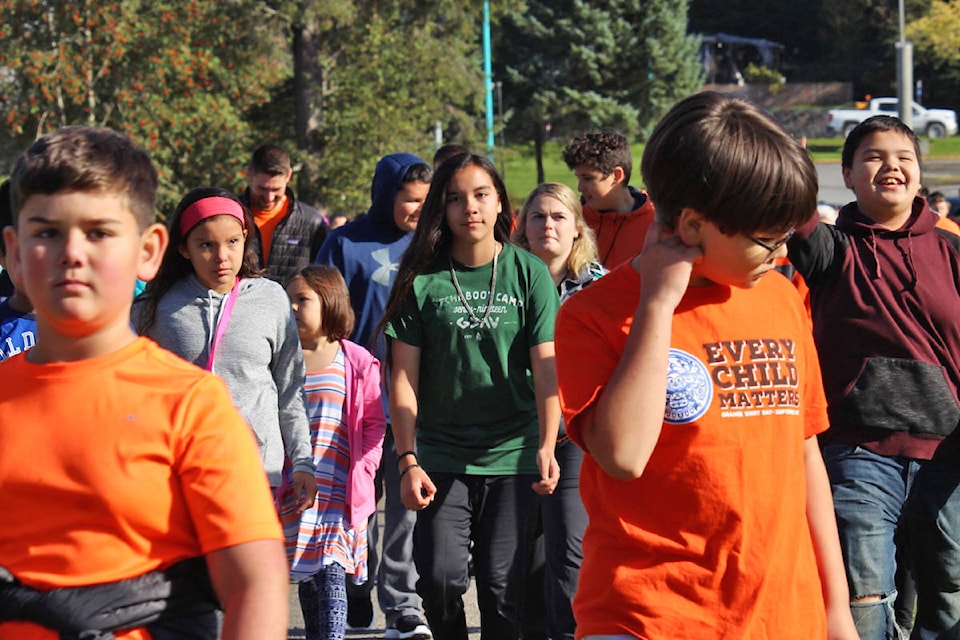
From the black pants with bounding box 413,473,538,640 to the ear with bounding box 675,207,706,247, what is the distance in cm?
232

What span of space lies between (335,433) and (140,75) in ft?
49.3

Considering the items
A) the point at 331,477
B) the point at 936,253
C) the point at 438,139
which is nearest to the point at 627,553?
the point at 936,253

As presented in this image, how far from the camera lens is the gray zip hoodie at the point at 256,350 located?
15.8 feet

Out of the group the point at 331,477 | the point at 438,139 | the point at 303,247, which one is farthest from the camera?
Result: the point at 438,139

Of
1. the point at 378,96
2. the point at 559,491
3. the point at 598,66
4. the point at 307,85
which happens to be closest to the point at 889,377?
the point at 559,491

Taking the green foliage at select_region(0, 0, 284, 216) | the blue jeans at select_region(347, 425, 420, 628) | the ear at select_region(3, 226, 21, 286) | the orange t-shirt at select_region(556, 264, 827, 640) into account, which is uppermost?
the green foliage at select_region(0, 0, 284, 216)

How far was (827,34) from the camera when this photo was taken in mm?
82250

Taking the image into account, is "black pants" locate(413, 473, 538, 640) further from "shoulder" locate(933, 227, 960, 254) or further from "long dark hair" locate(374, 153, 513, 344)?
"shoulder" locate(933, 227, 960, 254)

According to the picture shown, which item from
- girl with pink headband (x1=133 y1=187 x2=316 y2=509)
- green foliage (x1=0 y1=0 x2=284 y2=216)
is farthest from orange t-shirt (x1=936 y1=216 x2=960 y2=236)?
green foliage (x1=0 y1=0 x2=284 y2=216)

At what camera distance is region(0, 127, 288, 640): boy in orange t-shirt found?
2148mm

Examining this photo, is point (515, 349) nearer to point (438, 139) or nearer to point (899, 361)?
point (899, 361)

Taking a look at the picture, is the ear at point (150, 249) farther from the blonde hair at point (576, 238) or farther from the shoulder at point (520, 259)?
the blonde hair at point (576, 238)

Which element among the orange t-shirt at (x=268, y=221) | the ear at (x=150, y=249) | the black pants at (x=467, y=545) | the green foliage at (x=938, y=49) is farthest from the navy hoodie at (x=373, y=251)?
the green foliage at (x=938, y=49)

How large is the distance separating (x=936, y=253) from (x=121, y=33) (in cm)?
1667
